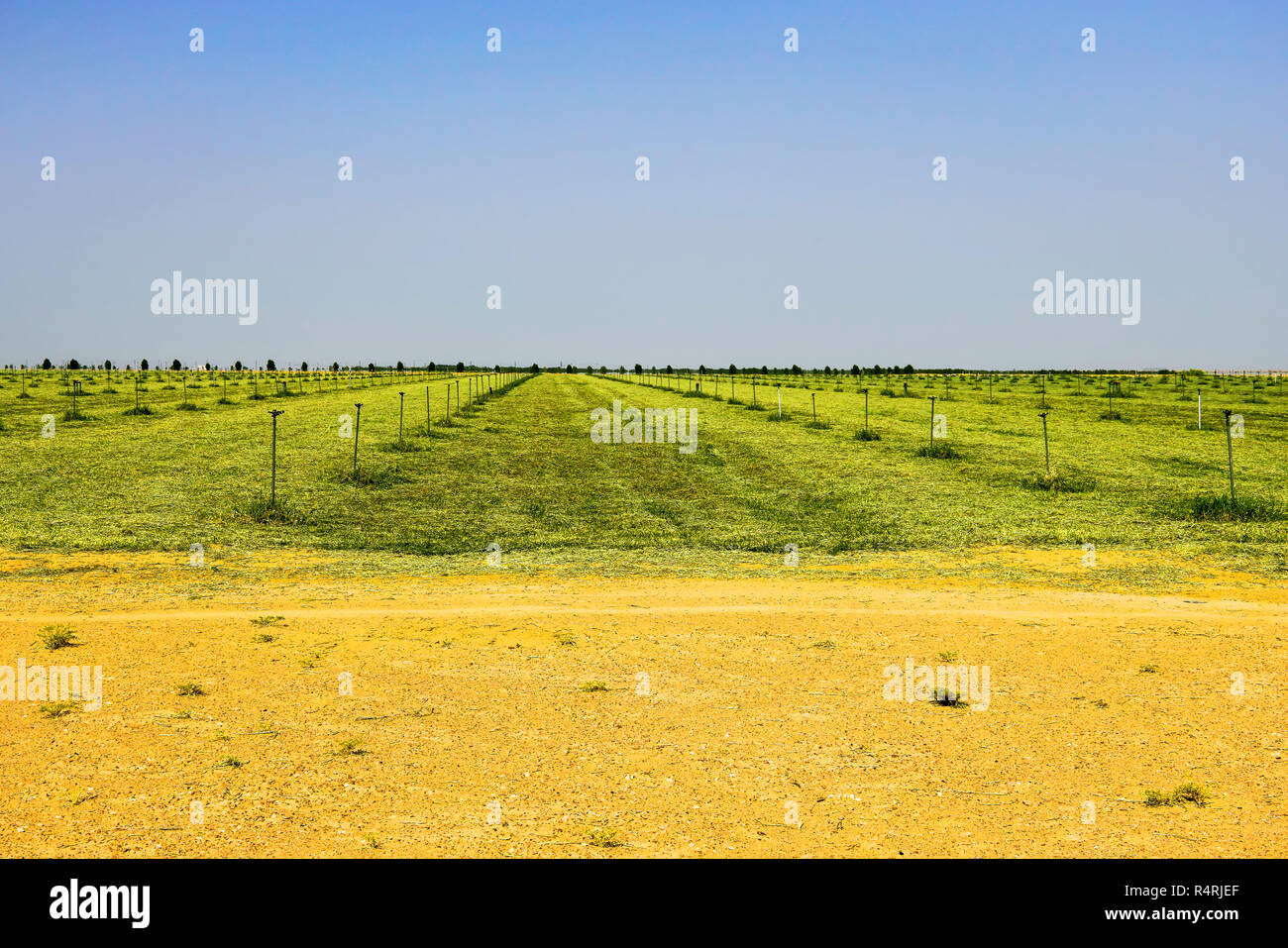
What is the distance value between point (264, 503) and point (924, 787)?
1815 centimetres

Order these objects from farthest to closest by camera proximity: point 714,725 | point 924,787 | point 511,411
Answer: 1. point 511,411
2. point 714,725
3. point 924,787

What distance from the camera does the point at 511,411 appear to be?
5478 cm

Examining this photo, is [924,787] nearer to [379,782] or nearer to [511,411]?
[379,782]

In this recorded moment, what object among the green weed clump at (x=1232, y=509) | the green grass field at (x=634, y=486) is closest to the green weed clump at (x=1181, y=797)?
the green grass field at (x=634, y=486)

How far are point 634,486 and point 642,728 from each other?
60.3 feet

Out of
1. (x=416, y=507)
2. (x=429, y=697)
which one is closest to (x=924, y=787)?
(x=429, y=697)

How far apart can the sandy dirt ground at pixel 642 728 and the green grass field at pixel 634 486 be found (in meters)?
5.25

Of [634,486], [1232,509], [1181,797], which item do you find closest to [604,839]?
[1181,797]

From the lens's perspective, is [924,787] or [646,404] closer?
[924,787]

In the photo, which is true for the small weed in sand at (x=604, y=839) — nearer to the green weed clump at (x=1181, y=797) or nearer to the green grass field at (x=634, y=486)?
the green weed clump at (x=1181, y=797)

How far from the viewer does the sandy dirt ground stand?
252 inches

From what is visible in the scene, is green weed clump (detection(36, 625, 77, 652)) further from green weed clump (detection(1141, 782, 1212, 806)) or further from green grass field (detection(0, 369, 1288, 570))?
green weed clump (detection(1141, 782, 1212, 806))

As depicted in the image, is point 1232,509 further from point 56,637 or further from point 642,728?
point 56,637

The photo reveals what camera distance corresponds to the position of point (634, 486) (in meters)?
26.7
